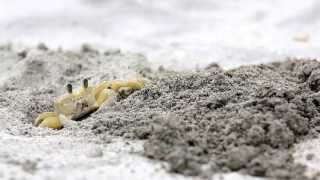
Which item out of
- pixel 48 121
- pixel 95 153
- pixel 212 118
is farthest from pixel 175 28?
pixel 95 153

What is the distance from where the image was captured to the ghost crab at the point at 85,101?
4.38 metres

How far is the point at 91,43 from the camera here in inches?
284

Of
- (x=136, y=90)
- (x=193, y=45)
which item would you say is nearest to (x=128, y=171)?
(x=136, y=90)

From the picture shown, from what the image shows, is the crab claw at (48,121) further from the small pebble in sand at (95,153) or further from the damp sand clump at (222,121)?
the small pebble in sand at (95,153)

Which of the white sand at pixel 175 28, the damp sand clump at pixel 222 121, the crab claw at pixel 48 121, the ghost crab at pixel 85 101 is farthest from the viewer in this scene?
the white sand at pixel 175 28

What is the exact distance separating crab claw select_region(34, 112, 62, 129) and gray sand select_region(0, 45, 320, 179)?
0.24 feet

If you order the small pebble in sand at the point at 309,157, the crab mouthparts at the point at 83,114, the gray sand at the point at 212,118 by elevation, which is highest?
the gray sand at the point at 212,118

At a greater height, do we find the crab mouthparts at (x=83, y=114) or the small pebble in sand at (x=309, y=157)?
the small pebble in sand at (x=309, y=157)

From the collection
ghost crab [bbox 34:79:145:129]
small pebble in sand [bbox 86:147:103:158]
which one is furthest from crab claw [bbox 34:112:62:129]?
small pebble in sand [bbox 86:147:103:158]

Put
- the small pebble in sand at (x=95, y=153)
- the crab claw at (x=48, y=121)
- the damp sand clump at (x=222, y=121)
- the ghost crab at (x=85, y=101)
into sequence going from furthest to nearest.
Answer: the ghost crab at (x=85, y=101), the crab claw at (x=48, y=121), the small pebble in sand at (x=95, y=153), the damp sand clump at (x=222, y=121)

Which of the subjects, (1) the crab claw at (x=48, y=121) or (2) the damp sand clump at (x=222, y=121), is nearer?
(2) the damp sand clump at (x=222, y=121)

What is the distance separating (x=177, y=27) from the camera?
7.71m

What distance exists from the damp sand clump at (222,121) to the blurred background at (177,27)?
6.27 feet

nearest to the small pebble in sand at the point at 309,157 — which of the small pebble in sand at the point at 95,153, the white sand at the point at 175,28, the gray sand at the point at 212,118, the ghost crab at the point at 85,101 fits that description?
the gray sand at the point at 212,118
